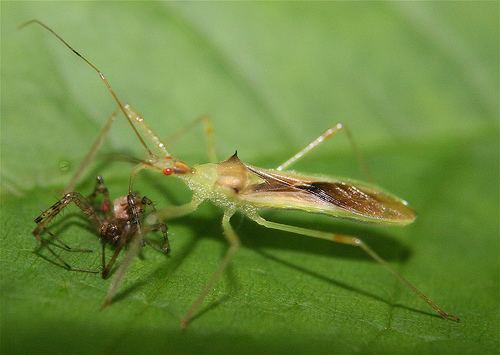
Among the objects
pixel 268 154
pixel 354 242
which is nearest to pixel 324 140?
pixel 268 154

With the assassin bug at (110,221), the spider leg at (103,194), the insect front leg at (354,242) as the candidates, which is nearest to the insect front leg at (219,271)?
the insect front leg at (354,242)

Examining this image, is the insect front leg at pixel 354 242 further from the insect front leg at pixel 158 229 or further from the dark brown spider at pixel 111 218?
the dark brown spider at pixel 111 218

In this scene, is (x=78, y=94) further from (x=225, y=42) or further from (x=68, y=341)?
(x=68, y=341)

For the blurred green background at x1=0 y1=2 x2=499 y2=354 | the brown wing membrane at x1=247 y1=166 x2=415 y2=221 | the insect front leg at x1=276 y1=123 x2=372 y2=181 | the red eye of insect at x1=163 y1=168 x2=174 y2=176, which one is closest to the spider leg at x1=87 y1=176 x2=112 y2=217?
the blurred green background at x1=0 y1=2 x2=499 y2=354

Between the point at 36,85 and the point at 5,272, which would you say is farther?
the point at 36,85

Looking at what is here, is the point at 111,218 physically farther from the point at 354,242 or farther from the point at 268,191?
the point at 354,242

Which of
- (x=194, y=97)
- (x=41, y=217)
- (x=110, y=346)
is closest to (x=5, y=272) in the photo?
(x=41, y=217)
